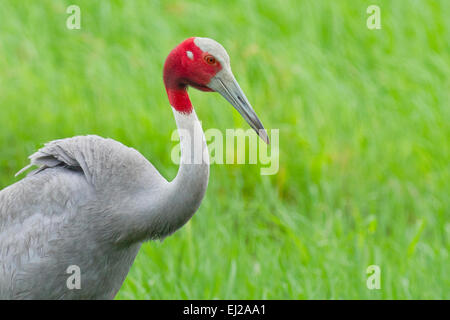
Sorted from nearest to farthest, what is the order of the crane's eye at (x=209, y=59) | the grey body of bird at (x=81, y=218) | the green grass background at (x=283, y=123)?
the crane's eye at (x=209, y=59), the grey body of bird at (x=81, y=218), the green grass background at (x=283, y=123)

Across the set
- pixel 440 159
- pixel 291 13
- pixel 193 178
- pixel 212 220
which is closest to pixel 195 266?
pixel 212 220

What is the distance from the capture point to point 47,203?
380 cm

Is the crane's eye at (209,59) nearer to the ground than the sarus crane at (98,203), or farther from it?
farther from it

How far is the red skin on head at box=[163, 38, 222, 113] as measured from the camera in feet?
11.1

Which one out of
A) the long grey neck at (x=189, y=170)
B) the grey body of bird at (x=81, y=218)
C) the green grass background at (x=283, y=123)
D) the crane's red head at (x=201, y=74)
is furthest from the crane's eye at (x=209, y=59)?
the green grass background at (x=283, y=123)

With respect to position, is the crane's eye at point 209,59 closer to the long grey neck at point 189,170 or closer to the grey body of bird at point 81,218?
the long grey neck at point 189,170

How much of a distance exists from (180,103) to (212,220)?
225cm

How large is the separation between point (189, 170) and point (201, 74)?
420 millimetres

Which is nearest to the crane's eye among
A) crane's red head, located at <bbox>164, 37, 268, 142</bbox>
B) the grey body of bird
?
crane's red head, located at <bbox>164, 37, 268, 142</bbox>

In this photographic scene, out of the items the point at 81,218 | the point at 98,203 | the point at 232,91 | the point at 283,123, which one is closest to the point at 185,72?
the point at 232,91

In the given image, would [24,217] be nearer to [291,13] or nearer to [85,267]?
[85,267]

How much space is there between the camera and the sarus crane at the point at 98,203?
3.43m

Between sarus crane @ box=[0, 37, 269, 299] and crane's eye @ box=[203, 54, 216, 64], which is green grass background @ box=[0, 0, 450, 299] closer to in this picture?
sarus crane @ box=[0, 37, 269, 299]

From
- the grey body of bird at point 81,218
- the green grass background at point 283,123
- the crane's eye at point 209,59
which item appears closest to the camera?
the crane's eye at point 209,59
